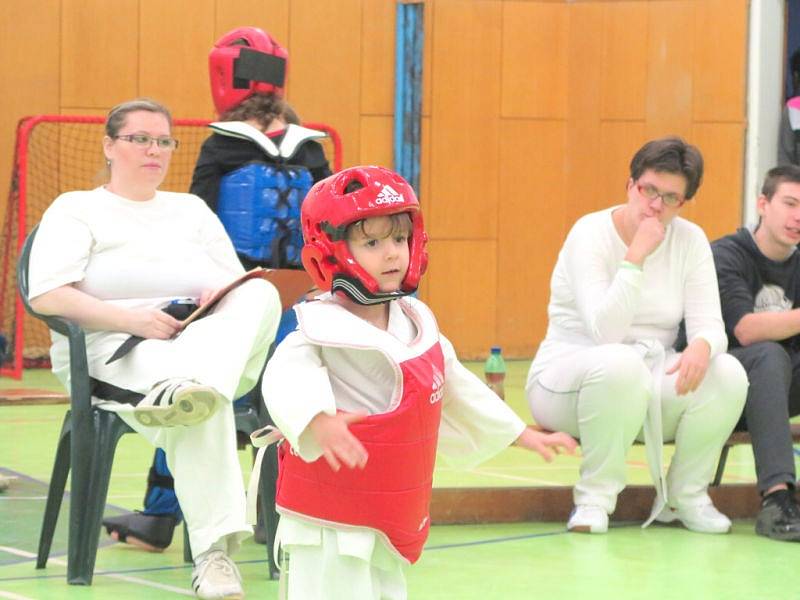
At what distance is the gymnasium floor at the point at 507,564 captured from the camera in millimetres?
4121

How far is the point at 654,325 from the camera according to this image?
17.4 feet

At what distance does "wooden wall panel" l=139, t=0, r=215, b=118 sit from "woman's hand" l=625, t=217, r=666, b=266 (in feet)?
17.8

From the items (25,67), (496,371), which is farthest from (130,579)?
(25,67)

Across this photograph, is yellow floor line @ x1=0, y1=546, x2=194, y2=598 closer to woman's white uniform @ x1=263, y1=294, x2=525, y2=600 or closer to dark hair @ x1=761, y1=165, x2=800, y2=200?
woman's white uniform @ x1=263, y1=294, x2=525, y2=600

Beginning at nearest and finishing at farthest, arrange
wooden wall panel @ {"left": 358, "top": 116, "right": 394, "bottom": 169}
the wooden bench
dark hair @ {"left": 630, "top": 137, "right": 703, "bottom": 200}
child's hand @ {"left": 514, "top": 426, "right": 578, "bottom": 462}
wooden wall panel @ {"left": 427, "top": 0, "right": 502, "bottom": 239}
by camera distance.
A: child's hand @ {"left": 514, "top": 426, "right": 578, "bottom": 462}
dark hair @ {"left": 630, "top": 137, "right": 703, "bottom": 200}
the wooden bench
wooden wall panel @ {"left": 358, "top": 116, "right": 394, "bottom": 169}
wooden wall panel @ {"left": 427, "top": 0, "right": 502, "bottom": 239}

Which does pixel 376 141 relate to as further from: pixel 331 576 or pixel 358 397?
pixel 331 576

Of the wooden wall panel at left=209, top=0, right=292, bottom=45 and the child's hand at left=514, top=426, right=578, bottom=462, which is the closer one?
the child's hand at left=514, top=426, right=578, bottom=462

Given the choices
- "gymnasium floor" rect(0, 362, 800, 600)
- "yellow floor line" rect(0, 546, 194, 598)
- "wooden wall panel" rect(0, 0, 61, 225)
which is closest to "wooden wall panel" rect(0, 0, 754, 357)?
"wooden wall panel" rect(0, 0, 61, 225)

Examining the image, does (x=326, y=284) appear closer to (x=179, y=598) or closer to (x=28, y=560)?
(x=179, y=598)

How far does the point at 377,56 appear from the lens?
10.5 meters

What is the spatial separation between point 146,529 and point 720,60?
24.6ft

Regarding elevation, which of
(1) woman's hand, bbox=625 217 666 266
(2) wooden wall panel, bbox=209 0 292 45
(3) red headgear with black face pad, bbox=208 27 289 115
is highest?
(2) wooden wall panel, bbox=209 0 292 45

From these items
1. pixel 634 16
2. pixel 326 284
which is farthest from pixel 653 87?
pixel 326 284

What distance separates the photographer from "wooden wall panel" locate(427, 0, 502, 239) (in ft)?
34.9
